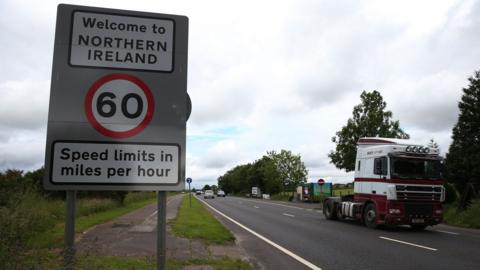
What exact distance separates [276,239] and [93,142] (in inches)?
469

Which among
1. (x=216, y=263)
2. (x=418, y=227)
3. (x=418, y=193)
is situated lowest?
(x=418, y=227)

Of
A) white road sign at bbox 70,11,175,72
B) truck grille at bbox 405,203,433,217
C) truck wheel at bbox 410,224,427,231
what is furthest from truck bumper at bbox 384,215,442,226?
white road sign at bbox 70,11,175,72

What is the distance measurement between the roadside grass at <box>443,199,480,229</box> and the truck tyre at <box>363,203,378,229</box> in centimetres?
553

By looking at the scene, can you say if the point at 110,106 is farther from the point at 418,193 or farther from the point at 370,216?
the point at 370,216

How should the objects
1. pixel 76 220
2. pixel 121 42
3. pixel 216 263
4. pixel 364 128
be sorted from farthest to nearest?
pixel 364 128, pixel 76 220, pixel 216 263, pixel 121 42

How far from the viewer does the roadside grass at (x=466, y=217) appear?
20.9 metres

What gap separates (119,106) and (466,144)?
28762mm

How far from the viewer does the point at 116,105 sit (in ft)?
10.6

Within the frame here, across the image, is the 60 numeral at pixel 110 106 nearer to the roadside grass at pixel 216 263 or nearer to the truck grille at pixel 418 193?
the roadside grass at pixel 216 263

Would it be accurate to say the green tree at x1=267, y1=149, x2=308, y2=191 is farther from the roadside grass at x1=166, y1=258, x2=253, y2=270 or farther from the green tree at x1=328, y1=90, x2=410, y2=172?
the roadside grass at x1=166, y1=258, x2=253, y2=270

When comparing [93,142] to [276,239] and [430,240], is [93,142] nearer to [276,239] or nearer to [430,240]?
[276,239]

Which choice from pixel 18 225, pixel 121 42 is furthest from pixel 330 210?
pixel 121 42

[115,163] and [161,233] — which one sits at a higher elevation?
[115,163]

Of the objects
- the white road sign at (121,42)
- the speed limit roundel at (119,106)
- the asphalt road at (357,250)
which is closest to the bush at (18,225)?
the speed limit roundel at (119,106)
